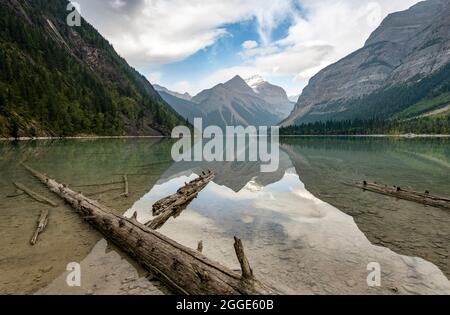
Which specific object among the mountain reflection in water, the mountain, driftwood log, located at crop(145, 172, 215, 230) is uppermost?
the mountain

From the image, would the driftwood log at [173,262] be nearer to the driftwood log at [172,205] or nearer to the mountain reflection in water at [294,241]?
the mountain reflection in water at [294,241]

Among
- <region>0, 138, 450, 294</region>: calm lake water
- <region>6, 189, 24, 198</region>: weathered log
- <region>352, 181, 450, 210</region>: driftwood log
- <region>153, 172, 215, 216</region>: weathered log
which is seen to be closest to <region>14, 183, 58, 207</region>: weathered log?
<region>6, 189, 24, 198</region>: weathered log

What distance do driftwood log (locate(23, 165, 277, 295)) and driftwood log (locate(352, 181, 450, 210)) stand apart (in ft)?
68.9

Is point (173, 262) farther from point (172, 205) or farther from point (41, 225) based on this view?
point (172, 205)

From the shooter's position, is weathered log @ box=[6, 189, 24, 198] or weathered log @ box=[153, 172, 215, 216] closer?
weathered log @ box=[153, 172, 215, 216]

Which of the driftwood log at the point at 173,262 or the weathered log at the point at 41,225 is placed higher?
the driftwood log at the point at 173,262

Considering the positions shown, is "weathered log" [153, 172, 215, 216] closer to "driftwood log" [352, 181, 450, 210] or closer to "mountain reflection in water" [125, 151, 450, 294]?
"mountain reflection in water" [125, 151, 450, 294]

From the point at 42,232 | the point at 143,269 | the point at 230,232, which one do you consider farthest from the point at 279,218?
the point at 42,232

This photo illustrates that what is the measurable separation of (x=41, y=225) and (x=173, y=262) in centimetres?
1050

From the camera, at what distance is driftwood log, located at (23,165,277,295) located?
9.31 meters

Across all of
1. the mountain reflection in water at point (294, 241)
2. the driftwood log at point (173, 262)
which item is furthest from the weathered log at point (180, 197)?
the driftwood log at point (173, 262)

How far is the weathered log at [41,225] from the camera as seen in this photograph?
15530mm

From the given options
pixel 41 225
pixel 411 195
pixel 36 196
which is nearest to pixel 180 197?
pixel 41 225

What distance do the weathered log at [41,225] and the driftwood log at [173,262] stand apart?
2611 millimetres
